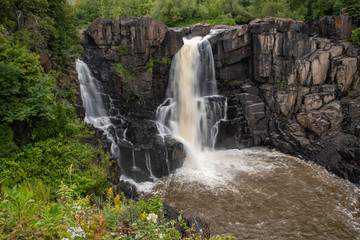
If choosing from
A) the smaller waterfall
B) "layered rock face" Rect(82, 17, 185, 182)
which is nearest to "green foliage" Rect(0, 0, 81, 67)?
the smaller waterfall

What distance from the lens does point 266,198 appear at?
12016 millimetres

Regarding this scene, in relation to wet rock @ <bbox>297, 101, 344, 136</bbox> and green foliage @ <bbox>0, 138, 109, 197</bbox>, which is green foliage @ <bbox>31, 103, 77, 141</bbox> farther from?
wet rock @ <bbox>297, 101, 344, 136</bbox>

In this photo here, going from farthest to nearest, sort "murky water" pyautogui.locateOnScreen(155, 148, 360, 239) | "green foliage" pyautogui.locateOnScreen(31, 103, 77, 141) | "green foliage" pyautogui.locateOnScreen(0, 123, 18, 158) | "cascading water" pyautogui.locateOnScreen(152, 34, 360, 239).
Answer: "cascading water" pyautogui.locateOnScreen(152, 34, 360, 239) < "murky water" pyautogui.locateOnScreen(155, 148, 360, 239) < "green foliage" pyautogui.locateOnScreen(31, 103, 77, 141) < "green foliage" pyautogui.locateOnScreen(0, 123, 18, 158)

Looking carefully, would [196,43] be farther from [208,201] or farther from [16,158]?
[16,158]

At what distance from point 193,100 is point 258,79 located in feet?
19.4

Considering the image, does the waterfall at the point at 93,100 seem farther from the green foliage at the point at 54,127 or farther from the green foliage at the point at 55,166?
the green foliage at the point at 55,166

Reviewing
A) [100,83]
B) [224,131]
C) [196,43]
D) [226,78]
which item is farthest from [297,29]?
[100,83]

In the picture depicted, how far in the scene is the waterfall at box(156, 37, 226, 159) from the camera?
17.7 m

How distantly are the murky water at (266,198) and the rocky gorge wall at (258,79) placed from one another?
194cm

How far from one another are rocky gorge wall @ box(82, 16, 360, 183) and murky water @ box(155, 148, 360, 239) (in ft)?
6.35

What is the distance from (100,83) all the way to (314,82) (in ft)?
54.8

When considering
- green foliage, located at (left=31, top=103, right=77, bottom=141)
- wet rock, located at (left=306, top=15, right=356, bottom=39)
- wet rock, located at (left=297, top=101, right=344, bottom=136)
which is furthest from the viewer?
wet rock, located at (left=306, top=15, right=356, bottom=39)

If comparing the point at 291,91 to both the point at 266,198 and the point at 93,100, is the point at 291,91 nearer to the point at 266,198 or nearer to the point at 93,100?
the point at 266,198

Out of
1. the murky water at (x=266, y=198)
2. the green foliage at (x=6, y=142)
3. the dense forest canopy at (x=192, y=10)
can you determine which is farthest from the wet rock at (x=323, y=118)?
the green foliage at (x=6, y=142)
